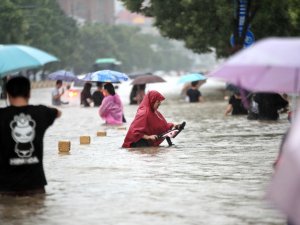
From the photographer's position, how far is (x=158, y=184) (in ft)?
36.4

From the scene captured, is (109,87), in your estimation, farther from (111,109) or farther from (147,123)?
(147,123)

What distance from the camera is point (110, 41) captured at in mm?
141625

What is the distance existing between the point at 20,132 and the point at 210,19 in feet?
108

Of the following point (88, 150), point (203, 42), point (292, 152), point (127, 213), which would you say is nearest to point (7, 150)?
point (127, 213)

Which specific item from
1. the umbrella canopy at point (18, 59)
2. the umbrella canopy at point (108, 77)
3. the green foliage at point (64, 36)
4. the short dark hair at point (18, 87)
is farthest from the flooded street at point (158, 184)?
the green foliage at point (64, 36)

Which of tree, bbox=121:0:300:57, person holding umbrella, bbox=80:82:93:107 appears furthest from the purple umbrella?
person holding umbrella, bbox=80:82:93:107

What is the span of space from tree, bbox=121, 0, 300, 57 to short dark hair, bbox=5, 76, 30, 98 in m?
27.1

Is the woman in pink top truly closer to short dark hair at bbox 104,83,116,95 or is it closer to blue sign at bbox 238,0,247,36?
short dark hair at bbox 104,83,116,95

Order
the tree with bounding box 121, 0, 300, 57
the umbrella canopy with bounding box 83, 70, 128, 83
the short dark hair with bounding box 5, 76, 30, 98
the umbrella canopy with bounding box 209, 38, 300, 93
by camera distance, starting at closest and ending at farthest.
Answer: the umbrella canopy with bounding box 209, 38, 300, 93
the short dark hair with bounding box 5, 76, 30, 98
the umbrella canopy with bounding box 83, 70, 128, 83
the tree with bounding box 121, 0, 300, 57

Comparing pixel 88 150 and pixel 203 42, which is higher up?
pixel 203 42

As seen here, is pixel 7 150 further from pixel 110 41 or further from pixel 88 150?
pixel 110 41

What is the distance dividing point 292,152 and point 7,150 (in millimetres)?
5312

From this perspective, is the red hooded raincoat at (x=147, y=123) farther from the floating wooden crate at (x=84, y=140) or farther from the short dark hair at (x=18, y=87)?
the short dark hair at (x=18, y=87)

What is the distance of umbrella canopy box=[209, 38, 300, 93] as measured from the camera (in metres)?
A: 6.14
